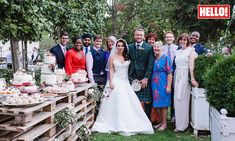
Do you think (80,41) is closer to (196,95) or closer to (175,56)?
(175,56)

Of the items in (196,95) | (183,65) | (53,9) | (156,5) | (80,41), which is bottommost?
(196,95)

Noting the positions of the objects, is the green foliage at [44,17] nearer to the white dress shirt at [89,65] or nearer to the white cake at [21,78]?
the white dress shirt at [89,65]

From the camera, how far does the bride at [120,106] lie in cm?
623

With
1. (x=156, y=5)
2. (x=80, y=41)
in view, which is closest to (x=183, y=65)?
(x=80, y=41)

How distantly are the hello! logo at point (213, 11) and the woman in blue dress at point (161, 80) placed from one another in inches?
325

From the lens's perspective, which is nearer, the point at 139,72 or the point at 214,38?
the point at 139,72

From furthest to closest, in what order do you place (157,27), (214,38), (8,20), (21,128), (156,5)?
(157,27)
(156,5)
(214,38)
(8,20)
(21,128)

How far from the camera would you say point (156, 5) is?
61.6 ft

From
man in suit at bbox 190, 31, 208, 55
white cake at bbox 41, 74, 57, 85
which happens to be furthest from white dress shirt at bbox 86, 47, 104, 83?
man in suit at bbox 190, 31, 208, 55

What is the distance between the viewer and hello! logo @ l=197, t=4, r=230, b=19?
14312 millimetres

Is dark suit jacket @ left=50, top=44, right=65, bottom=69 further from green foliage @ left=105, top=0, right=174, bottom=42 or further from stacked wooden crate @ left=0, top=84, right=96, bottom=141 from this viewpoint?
green foliage @ left=105, top=0, right=174, bottom=42

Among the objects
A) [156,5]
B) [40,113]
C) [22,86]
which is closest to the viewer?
[40,113]

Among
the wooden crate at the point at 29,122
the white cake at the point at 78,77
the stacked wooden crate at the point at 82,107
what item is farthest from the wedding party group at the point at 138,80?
the wooden crate at the point at 29,122

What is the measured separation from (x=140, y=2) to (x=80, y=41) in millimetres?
12931
